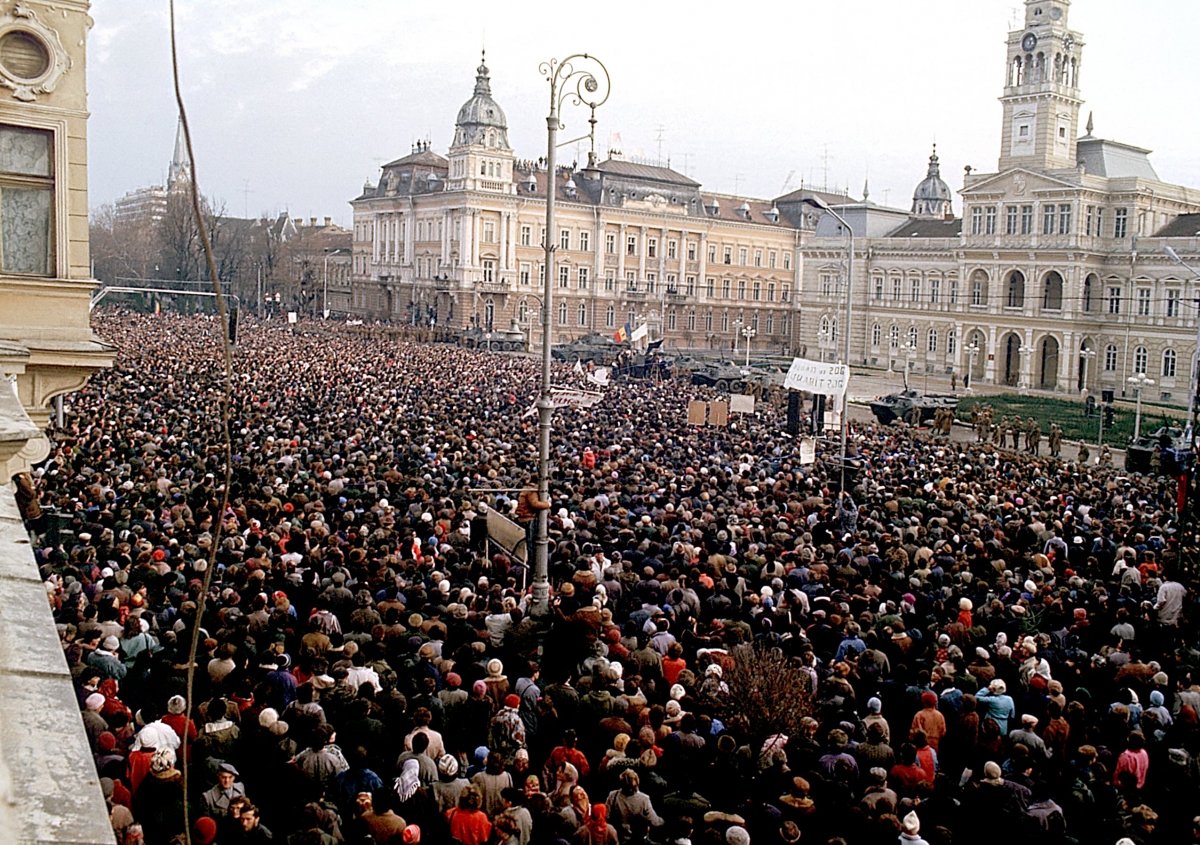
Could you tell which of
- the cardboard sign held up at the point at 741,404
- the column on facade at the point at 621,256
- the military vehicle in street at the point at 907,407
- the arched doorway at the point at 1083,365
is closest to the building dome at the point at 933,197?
the column on facade at the point at 621,256

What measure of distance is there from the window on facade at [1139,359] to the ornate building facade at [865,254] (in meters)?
0.13

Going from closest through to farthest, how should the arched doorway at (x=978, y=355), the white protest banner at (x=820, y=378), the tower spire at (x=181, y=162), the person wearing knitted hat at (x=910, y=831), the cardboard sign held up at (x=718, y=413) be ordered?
the tower spire at (x=181, y=162) < the person wearing knitted hat at (x=910, y=831) < the white protest banner at (x=820, y=378) < the cardboard sign held up at (x=718, y=413) < the arched doorway at (x=978, y=355)

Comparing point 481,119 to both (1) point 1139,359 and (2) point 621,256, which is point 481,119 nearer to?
(2) point 621,256

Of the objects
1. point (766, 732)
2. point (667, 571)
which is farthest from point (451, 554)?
point (766, 732)

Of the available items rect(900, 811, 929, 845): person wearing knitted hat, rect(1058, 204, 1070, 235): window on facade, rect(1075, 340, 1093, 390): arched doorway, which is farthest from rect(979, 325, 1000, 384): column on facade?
rect(900, 811, 929, 845): person wearing knitted hat

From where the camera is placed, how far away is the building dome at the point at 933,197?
9325 cm

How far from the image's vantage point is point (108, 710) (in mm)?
8375

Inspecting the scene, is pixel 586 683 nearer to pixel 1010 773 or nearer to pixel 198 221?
pixel 1010 773

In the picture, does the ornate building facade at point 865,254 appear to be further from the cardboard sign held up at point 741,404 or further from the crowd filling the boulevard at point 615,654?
the crowd filling the boulevard at point 615,654

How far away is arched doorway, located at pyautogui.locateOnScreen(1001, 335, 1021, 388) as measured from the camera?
65.6 metres

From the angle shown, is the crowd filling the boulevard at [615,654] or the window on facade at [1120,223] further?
the window on facade at [1120,223]

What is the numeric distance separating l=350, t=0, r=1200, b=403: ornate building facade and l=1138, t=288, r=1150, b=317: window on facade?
11 cm

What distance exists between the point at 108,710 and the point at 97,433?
14.2 meters

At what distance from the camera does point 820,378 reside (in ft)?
77.8
